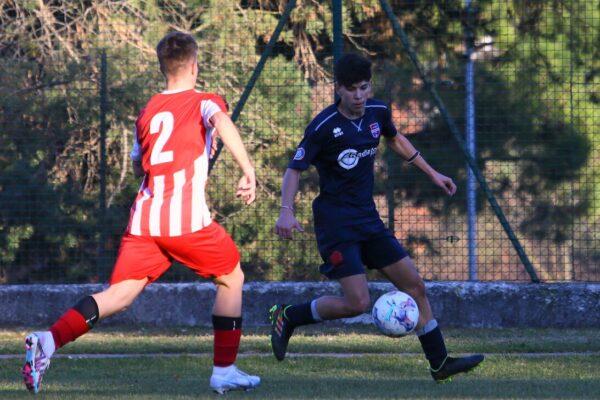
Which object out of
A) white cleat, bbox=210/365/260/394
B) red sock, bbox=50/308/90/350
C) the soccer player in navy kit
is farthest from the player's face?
red sock, bbox=50/308/90/350

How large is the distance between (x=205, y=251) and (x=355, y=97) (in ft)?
4.47

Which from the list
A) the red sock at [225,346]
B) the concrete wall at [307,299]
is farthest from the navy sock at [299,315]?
the concrete wall at [307,299]

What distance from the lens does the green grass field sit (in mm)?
5930

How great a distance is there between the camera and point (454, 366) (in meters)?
6.33

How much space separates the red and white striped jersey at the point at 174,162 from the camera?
5.74 m

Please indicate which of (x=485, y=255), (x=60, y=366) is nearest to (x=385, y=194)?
(x=485, y=255)

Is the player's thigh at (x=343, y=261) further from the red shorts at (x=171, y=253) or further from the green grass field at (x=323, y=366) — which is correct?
the red shorts at (x=171, y=253)

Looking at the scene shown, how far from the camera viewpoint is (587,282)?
33.1ft

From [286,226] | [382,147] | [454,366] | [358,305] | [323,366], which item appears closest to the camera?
[286,226]

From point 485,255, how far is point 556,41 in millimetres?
2124

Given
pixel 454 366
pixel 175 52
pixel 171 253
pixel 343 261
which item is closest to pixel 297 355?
pixel 343 261

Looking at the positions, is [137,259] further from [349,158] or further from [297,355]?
[297,355]

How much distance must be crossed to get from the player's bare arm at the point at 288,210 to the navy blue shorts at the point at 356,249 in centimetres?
24

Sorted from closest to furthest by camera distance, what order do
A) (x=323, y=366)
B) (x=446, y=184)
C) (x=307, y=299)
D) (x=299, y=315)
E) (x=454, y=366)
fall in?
(x=454, y=366) < (x=446, y=184) < (x=299, y=315) < (x=323, y=366) < (x=307, y=299)
